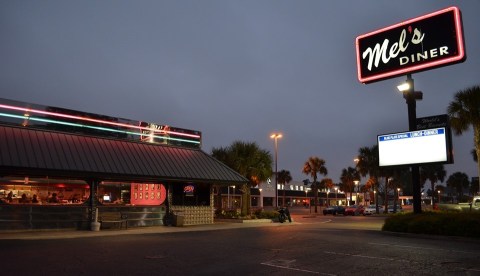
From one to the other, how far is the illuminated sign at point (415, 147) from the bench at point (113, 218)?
15.0m

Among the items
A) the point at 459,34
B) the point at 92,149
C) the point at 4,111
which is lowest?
the point at 92,149

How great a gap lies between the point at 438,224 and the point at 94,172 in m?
17.1

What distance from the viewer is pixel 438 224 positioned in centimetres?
1862

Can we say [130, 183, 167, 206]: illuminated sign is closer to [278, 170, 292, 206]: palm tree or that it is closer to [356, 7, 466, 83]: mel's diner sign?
[356, 7, 466, 83]: mel's diner sign

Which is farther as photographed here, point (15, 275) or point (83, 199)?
point (83, 199)

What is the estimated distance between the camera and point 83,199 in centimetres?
2239

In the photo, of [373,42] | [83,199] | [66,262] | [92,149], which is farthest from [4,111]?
[373,42]

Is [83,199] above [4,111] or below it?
below

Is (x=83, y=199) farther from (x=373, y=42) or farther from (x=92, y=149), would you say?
(x=373, y=42)

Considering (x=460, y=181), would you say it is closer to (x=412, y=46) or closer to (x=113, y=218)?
(x=412, y=46)

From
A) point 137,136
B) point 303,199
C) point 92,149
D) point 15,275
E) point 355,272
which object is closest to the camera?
point 15,275

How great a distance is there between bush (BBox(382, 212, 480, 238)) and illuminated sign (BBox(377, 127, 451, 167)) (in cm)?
281

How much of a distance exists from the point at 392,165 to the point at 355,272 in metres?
14.3

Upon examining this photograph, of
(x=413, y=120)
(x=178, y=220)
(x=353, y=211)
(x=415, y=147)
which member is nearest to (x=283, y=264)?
(x=415, y=147)
